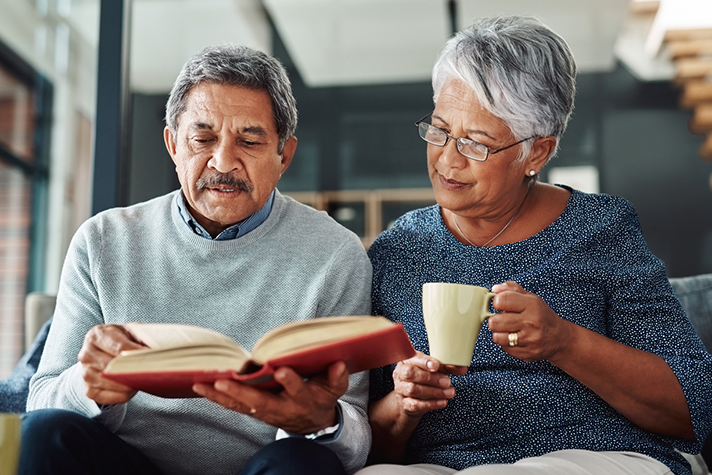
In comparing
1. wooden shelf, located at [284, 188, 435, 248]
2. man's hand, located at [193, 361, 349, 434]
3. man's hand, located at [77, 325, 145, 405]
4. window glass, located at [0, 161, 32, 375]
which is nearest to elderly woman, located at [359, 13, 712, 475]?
man's hand, located at [193, 361, 349, 434]

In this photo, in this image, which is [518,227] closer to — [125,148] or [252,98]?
[252,98]

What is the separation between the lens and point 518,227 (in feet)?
4.92

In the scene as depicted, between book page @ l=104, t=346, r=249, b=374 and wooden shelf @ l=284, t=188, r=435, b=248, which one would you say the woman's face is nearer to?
book page @ l=104, t=346, r=249, b=374

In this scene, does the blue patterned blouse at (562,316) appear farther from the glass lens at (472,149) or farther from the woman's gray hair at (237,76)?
the woman's gray hair at (237,76)

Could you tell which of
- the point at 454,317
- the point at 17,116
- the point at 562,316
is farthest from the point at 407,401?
the point at 17,116

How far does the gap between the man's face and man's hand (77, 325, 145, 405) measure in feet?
1.42

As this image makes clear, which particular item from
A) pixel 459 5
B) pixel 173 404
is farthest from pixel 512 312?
pixel 459 5

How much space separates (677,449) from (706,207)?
4581 millimetres

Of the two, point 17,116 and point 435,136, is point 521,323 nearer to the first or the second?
point 435,136

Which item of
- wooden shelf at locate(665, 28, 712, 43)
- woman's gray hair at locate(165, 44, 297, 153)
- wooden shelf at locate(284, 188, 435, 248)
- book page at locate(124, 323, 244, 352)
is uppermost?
wooden shelf at locate(665, 28, 712, 43)

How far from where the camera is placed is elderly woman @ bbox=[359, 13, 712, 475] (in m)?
1.26

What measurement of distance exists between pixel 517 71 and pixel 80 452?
1090 millimetres

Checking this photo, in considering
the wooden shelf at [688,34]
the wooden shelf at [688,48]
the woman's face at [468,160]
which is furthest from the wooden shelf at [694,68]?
the woman's face at [468,160]

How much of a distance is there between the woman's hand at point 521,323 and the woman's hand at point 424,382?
0.10 meters
